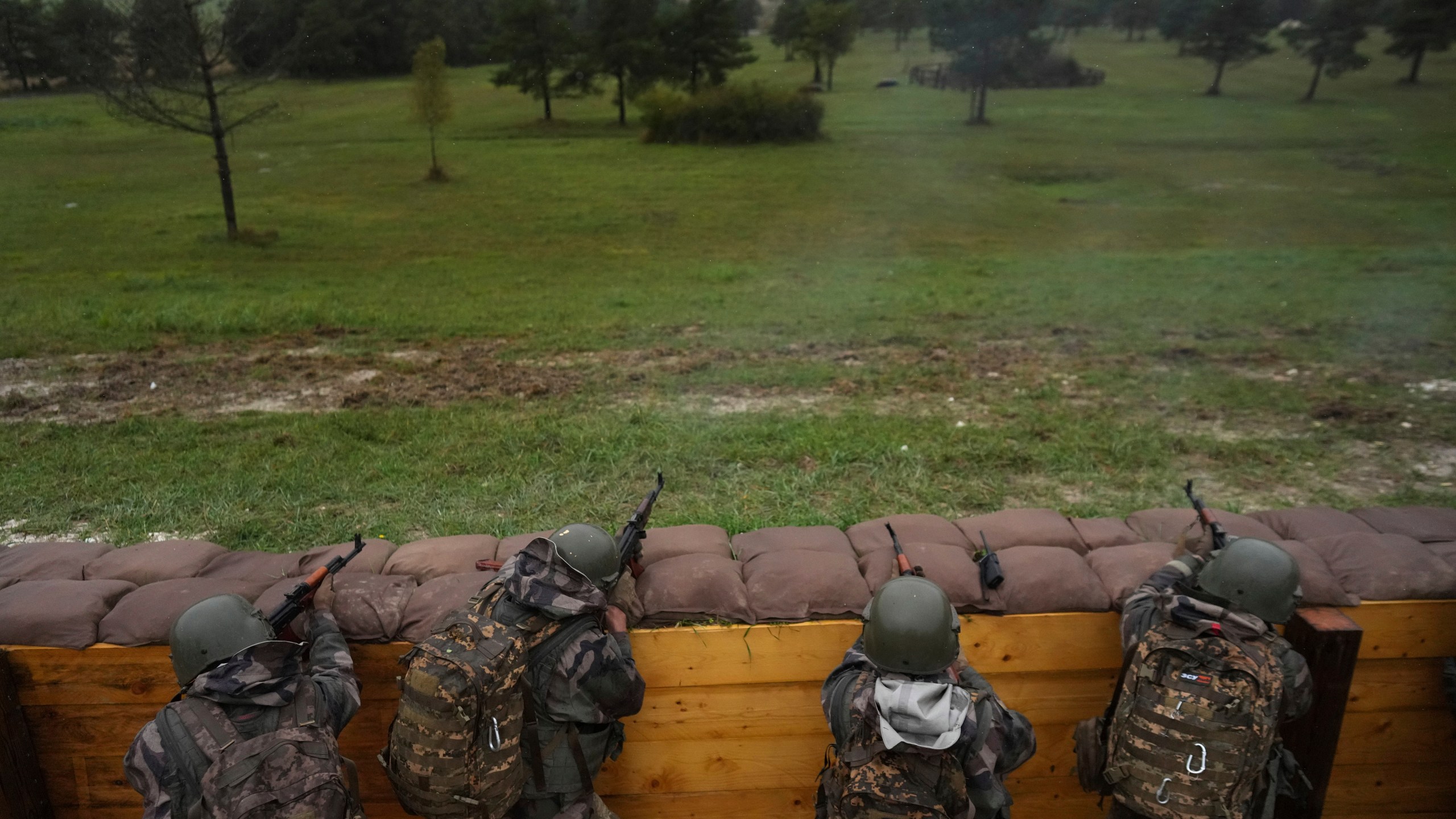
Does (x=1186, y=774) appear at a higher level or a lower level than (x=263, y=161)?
lower

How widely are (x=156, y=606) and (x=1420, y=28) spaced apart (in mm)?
12680

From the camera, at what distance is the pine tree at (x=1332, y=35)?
432 inches

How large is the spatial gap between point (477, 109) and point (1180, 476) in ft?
34.9

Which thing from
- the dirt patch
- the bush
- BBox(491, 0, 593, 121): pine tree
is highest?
BBox(491, 0, 593, 121): pine tree

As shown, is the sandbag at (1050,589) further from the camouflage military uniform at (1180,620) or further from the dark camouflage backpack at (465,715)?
the dark camouflage backpack at (465,715)

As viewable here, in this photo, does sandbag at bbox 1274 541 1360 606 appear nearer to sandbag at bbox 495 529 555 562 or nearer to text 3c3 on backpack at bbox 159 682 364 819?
sandbag at bbox 495 529 555 562

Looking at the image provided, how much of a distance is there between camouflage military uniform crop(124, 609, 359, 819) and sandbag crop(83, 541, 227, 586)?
0.86m

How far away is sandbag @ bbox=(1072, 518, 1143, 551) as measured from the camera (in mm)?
3367

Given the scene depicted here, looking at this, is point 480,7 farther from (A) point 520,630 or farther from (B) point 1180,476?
(A) point 520,630

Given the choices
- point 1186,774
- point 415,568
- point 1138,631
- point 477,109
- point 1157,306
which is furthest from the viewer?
point 477,109

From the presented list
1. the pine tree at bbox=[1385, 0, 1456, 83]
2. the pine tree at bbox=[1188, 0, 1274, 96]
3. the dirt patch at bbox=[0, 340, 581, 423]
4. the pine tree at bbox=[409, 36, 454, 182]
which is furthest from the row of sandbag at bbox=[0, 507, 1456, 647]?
the pine tree at bbox=[409, 36, 454, 182]

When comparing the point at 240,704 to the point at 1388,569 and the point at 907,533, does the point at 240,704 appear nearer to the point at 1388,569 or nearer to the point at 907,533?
the point at 907,533

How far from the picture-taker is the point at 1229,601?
2.70 m

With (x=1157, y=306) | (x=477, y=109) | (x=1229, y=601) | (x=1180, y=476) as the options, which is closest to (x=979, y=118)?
(x=1157, y=306)
